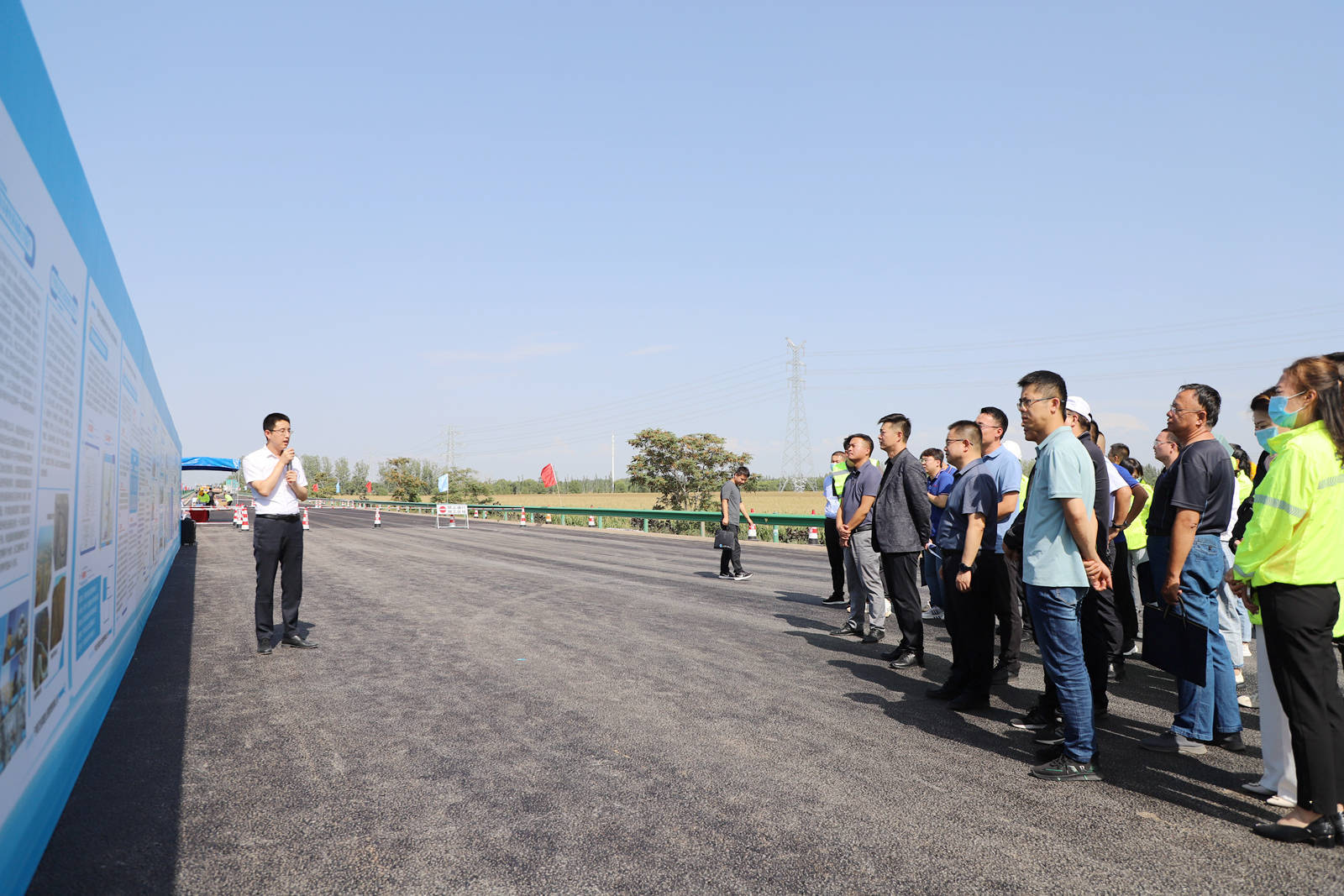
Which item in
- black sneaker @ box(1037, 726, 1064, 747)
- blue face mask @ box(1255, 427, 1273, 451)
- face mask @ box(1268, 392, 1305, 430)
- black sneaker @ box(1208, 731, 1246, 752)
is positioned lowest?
black sneaker @ box(1208, 731, 1246, 752)

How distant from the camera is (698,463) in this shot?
136 ft

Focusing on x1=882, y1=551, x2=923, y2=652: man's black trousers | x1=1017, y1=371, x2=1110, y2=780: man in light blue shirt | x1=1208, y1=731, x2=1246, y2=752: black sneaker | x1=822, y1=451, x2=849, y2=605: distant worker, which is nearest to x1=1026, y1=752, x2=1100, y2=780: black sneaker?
x1=1017, y1=371, x2=1110, y2=780: man in light blue shirt

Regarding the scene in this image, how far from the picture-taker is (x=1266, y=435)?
407cm

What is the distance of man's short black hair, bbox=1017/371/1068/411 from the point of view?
460 cm

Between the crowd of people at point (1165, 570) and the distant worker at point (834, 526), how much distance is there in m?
3.56

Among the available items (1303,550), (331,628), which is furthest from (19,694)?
(331,628)

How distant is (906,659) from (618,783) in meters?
3.71

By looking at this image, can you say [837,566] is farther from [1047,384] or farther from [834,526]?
[1047,384]

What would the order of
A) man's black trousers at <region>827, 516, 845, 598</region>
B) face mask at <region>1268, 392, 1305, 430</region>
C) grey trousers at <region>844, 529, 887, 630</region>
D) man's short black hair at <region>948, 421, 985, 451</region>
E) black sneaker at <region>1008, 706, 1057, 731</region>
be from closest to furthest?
face mask at <region>1268, 392, 1305, 430</region> → black sneaker at <region>1008, 706, 1057, 731</region> → man's short black hair at <region>948, 421, 985, 451</region> → grey trousers at <region>844, 529, 887, 630</region> → man's black trousers at <region>827, 516, 845, 598</region>

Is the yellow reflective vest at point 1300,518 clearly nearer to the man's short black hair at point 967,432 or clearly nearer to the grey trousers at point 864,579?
the man's short black hair at point 967,432

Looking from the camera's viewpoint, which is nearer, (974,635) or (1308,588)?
(1308,588)

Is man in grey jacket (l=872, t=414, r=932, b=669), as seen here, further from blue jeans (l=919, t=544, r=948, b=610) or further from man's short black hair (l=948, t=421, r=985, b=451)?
blue jeans (l=919, t=544, r=948, b=610)

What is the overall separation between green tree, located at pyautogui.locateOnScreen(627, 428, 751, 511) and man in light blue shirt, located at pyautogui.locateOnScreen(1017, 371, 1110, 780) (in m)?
36.5

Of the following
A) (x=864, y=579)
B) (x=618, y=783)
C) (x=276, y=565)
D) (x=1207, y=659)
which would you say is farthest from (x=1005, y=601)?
(x=276, y=565)
